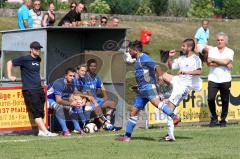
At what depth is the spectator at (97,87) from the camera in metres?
17.5

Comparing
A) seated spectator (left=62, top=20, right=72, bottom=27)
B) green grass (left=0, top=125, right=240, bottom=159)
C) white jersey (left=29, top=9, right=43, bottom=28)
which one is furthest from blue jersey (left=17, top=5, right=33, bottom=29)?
green grass (left=0, top=125, right=240, bottom=159)

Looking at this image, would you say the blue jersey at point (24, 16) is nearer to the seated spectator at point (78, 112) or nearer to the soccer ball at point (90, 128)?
the seated spectator at point (78, 112)

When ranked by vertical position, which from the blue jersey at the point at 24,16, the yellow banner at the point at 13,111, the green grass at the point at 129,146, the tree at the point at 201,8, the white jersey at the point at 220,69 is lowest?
the green grass at the point at 129,146

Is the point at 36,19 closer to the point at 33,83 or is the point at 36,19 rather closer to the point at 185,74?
→ the point at 33,83

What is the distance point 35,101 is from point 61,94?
3.21 ft

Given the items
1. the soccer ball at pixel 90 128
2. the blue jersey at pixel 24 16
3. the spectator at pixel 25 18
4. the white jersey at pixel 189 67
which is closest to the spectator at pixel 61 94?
the soccer ball at pixel 90 128

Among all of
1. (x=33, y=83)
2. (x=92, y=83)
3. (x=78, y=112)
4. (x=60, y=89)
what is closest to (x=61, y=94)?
(x=60, y=89)

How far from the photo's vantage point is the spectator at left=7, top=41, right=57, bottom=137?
1585 cm

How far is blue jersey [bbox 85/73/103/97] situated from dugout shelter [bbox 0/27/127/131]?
0.52 meters

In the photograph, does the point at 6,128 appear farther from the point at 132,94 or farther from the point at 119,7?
the point at 119,7

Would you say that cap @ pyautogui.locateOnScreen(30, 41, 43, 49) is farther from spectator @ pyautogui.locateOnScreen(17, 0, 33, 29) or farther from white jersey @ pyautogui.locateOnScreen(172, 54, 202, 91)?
spectator @ pyautogui.locateOnScreen(17, 0, 33, 29)

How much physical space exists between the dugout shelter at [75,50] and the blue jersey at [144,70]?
317cm

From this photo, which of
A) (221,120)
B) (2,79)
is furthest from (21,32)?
(221,120)

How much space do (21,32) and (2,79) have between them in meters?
1.22
